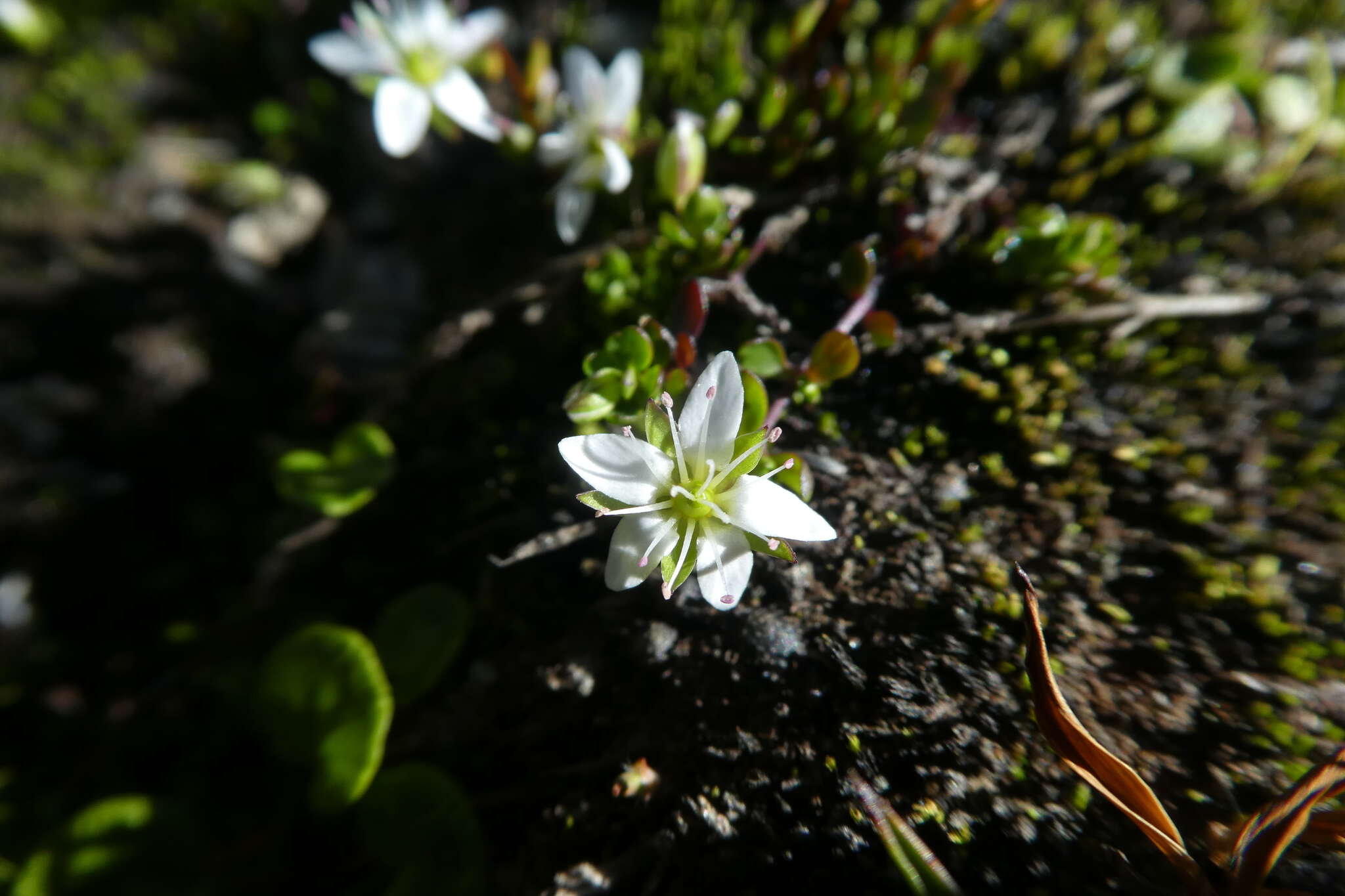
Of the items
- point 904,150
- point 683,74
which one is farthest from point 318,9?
point 904,150

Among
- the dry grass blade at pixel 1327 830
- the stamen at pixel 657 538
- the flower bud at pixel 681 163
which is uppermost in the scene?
the flower bud at pixel 681 163

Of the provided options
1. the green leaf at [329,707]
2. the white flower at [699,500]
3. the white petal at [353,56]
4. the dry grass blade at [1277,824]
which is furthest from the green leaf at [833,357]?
the white petal at [353,56]

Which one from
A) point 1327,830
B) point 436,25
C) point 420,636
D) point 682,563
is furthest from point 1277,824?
point 436,25

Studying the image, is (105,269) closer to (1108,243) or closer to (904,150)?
(904,150)

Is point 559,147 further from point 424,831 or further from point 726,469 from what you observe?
point 424,831

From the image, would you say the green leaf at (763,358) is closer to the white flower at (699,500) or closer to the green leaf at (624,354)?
the green leaf at (624,354)

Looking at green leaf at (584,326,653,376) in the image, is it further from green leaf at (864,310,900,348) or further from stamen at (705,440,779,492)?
green leaf at (864,310,900,348)
